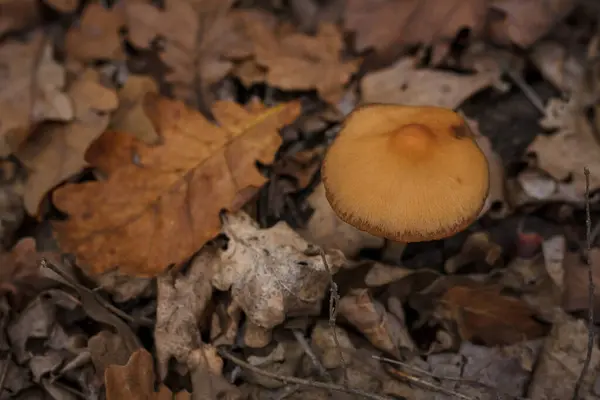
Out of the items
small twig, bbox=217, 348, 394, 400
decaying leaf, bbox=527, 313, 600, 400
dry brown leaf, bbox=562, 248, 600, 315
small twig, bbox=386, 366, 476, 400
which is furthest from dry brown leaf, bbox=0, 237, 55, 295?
dry brown leaf, bbox=562, 248, 600, 315

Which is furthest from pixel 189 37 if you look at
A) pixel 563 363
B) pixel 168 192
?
pixel 563 363

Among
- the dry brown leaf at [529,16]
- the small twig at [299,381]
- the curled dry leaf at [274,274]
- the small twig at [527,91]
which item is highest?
the dry brown leaf at [529,16]

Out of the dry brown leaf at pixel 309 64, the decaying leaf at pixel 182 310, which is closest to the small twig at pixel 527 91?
the dry brown leaf at pixel 309 64

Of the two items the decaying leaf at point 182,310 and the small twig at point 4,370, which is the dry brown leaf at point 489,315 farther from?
the small twig at point 4,370

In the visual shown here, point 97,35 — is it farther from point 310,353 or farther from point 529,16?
point 529,16

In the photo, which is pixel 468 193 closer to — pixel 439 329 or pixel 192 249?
pixel 439 329
